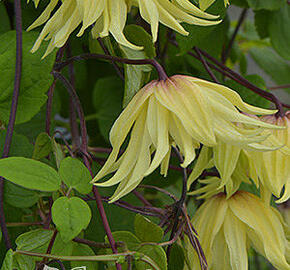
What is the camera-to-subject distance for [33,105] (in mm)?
443

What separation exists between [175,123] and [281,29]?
1.47ft

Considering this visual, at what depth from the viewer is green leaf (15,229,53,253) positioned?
1.24 ft

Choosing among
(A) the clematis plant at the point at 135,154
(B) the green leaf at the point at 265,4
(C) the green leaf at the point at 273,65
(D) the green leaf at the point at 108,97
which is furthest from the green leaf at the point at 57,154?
(C) the green leaf at the point at 273,65

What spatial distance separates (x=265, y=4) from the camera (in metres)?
0.67

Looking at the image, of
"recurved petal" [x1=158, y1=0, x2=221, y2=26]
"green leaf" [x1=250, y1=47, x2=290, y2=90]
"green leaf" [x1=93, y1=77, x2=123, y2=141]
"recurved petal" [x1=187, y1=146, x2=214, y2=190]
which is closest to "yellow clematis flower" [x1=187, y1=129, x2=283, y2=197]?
"recurved petal" [x1=187, y1=146, x2=214, y2=190]

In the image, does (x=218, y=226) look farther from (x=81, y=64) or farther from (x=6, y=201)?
(x=81, y=64)

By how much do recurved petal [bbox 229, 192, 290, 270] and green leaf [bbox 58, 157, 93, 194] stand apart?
0.53 feet

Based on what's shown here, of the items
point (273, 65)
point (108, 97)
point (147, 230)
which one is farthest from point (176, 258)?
point (273, 65)

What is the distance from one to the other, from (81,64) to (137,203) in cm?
23

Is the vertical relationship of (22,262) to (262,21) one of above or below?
below

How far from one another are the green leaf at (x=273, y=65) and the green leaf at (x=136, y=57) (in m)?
0.59

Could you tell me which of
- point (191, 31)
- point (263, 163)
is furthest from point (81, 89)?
point (263, 163)

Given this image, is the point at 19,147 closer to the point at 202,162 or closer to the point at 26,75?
the point at 26,75

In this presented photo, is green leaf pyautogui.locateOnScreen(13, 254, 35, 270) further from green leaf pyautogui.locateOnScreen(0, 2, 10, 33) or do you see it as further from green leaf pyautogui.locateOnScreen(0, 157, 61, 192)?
green leaf pyautogui.locateOnScreen(0, 2, 10, 33)
